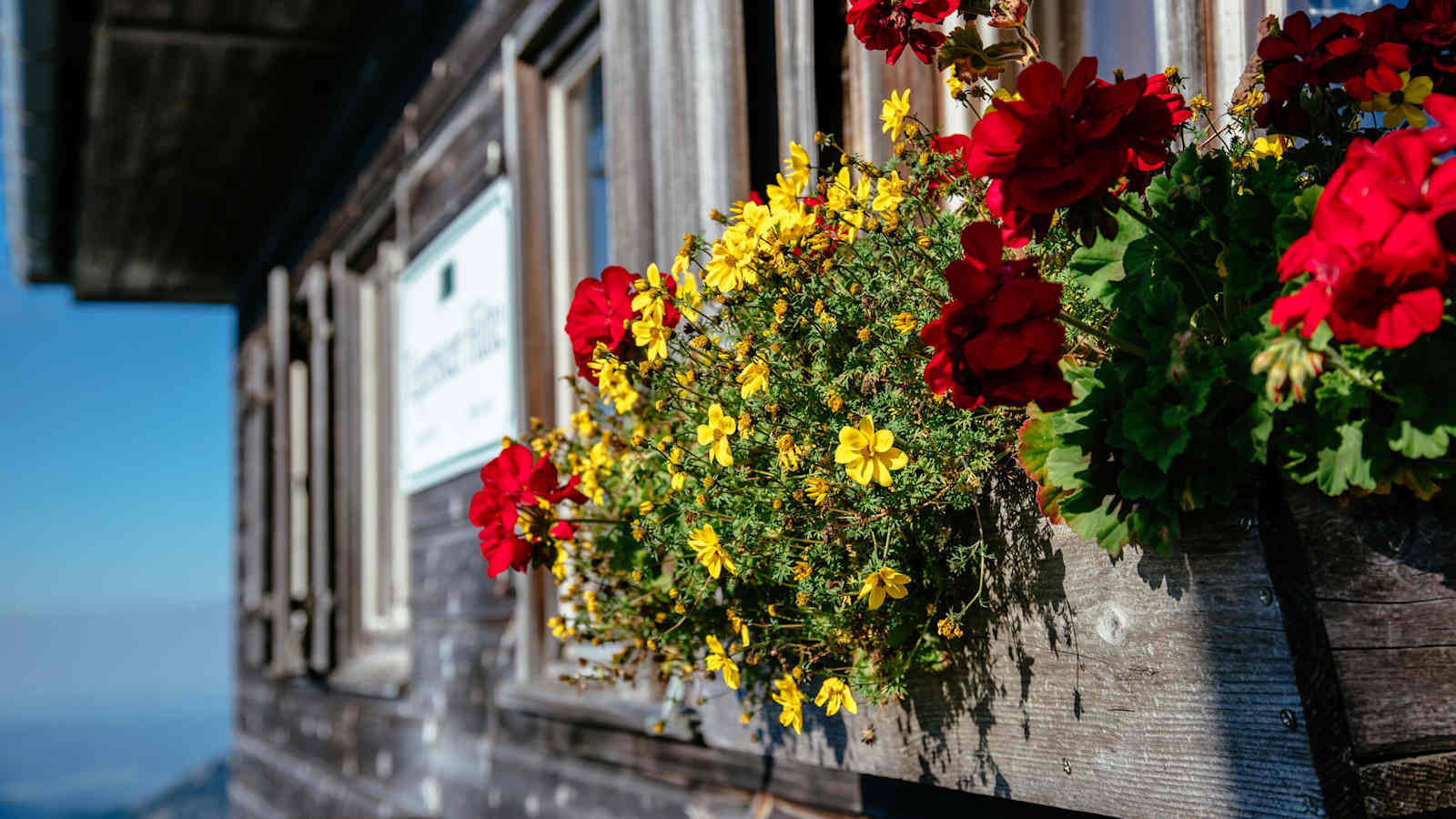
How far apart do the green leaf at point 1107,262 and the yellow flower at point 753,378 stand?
0.36m

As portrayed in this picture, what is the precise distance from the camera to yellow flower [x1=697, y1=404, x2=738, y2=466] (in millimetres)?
1372

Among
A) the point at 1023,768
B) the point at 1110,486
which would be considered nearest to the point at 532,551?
the point at 1023,768

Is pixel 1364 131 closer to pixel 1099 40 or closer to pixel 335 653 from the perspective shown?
pixel 1099 40

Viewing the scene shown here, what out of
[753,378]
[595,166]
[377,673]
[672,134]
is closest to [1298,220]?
[753,378]

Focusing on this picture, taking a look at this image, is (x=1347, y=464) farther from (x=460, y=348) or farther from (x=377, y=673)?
(x=377, y=673)

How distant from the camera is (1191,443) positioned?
1.05 meters

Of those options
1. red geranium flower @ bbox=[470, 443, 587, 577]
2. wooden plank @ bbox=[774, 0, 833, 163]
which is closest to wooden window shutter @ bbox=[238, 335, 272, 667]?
wooden plank @ bbox=[774, 0, 833, 163]

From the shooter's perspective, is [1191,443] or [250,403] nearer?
[1191,443]

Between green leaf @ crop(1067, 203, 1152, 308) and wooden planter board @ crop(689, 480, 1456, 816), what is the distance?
0.24m

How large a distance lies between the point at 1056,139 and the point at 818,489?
46 cm

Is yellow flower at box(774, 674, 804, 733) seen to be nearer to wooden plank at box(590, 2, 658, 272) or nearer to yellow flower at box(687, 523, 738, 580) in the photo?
yellow flower at box(687, 523, 738, 580)

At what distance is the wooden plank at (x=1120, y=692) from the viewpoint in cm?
108

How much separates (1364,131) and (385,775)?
4353 mm

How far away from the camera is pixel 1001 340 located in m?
1.03
